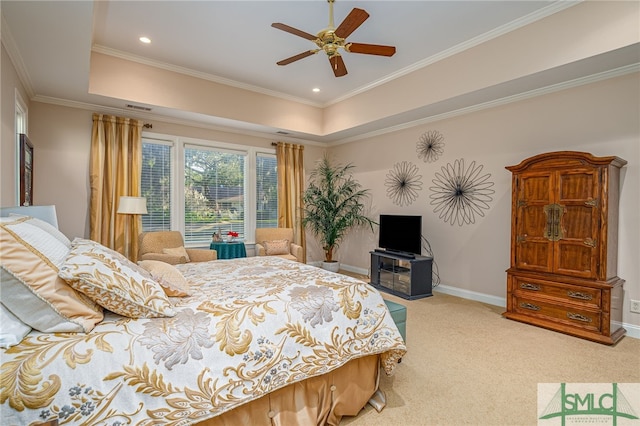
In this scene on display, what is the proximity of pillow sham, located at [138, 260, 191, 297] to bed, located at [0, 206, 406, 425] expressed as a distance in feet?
0.04

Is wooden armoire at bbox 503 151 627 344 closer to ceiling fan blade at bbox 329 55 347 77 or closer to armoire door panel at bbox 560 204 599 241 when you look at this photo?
armoire door panel at bbox 560 204 599 241

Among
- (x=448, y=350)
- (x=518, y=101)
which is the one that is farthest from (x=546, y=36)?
(x=448, y=350)

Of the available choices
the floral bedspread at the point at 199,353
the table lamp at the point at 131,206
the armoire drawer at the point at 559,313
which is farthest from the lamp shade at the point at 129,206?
the armoire drawer at the point at 559,313

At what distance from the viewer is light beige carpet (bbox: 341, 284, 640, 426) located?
1.90 meters

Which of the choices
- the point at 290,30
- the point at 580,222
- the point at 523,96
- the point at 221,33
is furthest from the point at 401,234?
the point at 221,33

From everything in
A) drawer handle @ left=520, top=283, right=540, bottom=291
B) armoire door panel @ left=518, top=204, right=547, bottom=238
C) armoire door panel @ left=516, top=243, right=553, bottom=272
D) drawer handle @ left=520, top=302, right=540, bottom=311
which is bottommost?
drawer handle @ left=520, top=302, right=540, bottom=311

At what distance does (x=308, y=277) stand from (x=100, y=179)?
12.2ft

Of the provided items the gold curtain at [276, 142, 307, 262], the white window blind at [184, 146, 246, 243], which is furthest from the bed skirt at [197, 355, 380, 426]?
the gold curtain at [276, 142, 307, 262]

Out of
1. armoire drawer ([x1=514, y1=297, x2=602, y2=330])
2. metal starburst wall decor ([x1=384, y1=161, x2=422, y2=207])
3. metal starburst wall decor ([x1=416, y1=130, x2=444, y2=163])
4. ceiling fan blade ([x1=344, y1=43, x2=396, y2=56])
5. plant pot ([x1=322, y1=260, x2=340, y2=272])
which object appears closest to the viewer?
ceiling fan blade ([x1=344, y1=43, x2=396, y2=56])

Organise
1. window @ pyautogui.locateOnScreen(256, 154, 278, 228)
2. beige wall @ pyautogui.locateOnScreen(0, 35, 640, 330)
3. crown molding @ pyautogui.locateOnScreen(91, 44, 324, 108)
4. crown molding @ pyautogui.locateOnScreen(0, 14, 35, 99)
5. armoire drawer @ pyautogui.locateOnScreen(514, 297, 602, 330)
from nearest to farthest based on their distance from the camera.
Answer: crown molding @ pyautogui.locateOnScreen(0, 14, 35, 99) → armoire drawer @ pyautogui.locateOnScreen(514, 297, 602, 330) → beige wall @ pyautogui.locateOnScreen(0, 35, 640, 330) → crown molding @ pyautogui.locateOnScreen(91, 44, 324, 108) → window @ pyautogui.locateOnScreen(256, 154, 278, 228)

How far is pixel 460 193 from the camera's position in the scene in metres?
4.42

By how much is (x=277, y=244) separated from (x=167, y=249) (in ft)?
5.66

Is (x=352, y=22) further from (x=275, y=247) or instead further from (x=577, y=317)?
(x=275, y=247)

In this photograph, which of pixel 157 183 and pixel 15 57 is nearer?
pixel 15 57
